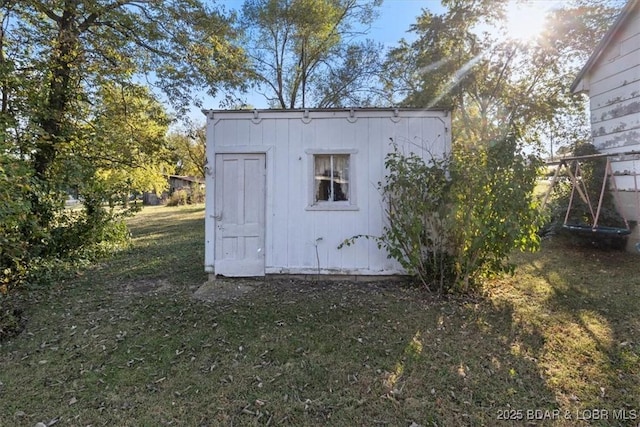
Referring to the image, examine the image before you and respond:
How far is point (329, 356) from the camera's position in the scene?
3213 millimetres

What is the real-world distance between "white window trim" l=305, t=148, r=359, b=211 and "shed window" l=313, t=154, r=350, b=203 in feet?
0.19

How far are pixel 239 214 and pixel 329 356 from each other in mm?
2868

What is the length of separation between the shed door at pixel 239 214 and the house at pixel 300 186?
15 millimetres

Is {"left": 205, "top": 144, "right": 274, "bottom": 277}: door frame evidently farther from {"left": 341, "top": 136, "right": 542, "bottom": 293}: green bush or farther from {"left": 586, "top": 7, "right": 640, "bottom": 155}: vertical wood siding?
{"left": 586, "top": 7, "right": 640, "bottom": 155}: vertical wood siding

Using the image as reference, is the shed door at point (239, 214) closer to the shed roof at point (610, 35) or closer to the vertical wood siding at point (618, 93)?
the vertical wood siding at point (618, 93)

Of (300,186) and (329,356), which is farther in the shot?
(300,186)

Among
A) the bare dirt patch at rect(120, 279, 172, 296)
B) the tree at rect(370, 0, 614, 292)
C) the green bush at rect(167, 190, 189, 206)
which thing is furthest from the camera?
the green bush at rect(167, 190, 189, 206)

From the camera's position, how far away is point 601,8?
10266mm

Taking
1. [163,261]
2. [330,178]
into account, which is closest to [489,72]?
[330,178]

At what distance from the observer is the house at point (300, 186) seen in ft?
17.1

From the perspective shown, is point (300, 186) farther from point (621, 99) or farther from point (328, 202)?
point (621, 99)

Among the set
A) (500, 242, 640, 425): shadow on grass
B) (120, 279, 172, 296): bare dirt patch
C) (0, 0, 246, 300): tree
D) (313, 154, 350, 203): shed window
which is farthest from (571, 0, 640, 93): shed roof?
(120, 279, 172, 296): bare dirt patch

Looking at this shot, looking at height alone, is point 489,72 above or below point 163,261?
above

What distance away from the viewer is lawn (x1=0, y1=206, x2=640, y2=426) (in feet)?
8.18
